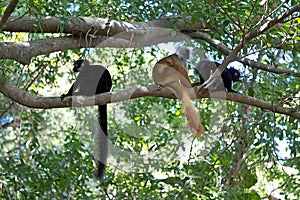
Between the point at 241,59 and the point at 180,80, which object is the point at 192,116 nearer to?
the point at 180,80

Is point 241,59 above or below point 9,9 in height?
above

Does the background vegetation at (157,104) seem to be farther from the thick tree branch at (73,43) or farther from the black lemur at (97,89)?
the black lemur at (97,89)

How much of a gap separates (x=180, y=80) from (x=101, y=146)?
1068 mm

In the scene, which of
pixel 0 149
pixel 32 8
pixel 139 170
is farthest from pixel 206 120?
pixel 32 8

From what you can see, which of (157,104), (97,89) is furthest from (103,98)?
(157,104)

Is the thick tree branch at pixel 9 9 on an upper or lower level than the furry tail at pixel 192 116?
upper

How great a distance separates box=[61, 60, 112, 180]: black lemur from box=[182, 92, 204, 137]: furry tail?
3.85ft

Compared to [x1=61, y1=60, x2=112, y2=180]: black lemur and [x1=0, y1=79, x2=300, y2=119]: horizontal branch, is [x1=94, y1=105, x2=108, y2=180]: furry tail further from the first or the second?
[x1=0, y1=79, x2=300, y2=119]: horizontal branch

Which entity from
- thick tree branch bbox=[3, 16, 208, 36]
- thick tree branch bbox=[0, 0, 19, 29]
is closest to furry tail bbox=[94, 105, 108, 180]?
thick tree branch bbox=[3, 16, 208, 36]

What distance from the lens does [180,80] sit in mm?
4180

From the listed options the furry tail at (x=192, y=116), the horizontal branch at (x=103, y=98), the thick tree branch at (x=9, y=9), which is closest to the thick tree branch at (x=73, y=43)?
the horizontal branch at (x=103, y=98)

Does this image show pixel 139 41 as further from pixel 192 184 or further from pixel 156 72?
pixel 192 184

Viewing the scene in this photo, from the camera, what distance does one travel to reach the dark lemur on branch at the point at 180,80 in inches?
146

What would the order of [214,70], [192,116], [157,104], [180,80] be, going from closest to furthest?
1. [192,116]
2. [180,80]
3. [214,70]
4. [157,104]
